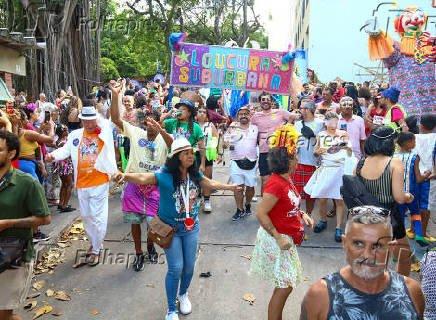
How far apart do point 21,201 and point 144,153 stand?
75.6 inches

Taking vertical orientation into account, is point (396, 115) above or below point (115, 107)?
below

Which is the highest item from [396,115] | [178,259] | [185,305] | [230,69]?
[230,69]

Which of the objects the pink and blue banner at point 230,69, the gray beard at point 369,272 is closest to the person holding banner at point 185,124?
the pink and blue banner at point 230,69

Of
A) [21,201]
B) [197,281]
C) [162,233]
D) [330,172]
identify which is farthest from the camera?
[330,172]

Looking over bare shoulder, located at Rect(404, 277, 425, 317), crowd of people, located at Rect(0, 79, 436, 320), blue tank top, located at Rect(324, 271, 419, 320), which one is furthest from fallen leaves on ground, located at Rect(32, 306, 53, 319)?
bare shoulder, located at Rect(404, 277, 425, 317)

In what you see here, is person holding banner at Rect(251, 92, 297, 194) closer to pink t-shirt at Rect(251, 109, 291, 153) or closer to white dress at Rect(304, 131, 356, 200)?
pink t-shirt at Rect(251, 109, 291, 153)

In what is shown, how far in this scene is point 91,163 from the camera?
176 inches

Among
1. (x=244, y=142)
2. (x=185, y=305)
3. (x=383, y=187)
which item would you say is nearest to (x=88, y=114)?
(x=185, y=305)

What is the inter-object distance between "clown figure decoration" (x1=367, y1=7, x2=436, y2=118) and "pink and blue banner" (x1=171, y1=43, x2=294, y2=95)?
2.44 metres

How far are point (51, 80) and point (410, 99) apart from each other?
42.0 ft

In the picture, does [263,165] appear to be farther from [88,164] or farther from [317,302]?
[317,302]

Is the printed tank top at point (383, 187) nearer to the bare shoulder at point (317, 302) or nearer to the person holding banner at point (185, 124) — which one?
the bare shoulder at point (317, 302)

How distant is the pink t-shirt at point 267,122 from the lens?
6.20 meters

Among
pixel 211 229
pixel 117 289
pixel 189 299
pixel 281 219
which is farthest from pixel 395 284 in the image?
pixel 211 229
